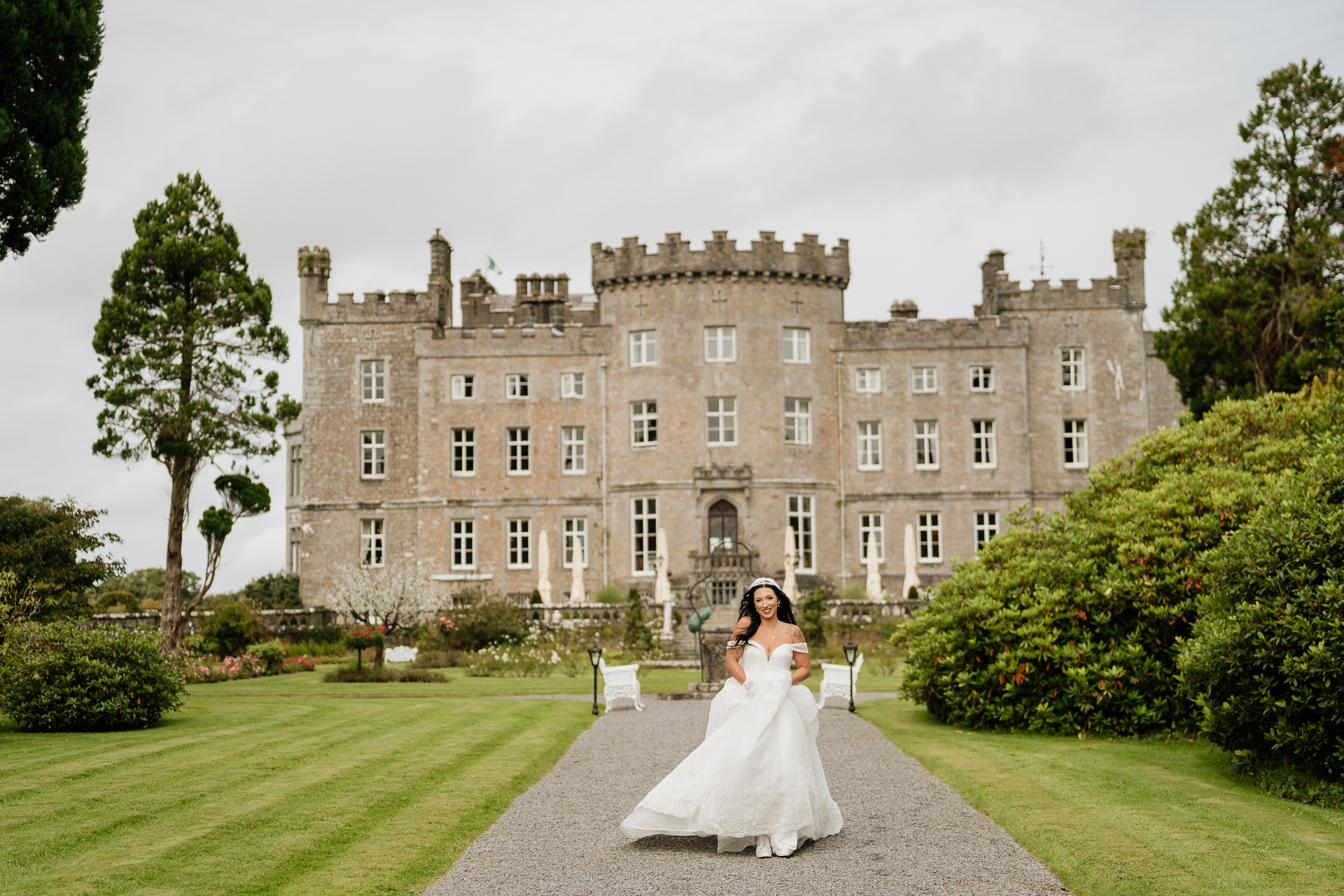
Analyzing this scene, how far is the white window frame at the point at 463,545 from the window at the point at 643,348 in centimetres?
707

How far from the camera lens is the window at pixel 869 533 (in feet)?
128

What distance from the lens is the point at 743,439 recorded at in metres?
38.2

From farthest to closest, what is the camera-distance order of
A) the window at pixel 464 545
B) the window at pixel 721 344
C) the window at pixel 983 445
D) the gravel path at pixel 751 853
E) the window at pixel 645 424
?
the window at pixel 983 445, the window at pixel 464 545, the window at pixel 645 424, the window at pixel 721 344, the gravel path at pixel 751 853

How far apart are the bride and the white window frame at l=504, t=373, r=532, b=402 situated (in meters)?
30.9

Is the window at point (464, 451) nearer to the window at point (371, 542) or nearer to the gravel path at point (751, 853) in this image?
the window at point (371, 542)

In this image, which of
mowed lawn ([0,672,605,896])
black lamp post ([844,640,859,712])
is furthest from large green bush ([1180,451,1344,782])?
black lamp post ([844,640,859,712])

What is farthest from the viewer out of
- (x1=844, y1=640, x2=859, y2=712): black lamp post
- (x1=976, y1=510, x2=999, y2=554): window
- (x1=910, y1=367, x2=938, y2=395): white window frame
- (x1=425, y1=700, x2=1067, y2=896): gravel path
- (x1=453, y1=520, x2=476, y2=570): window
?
(x1=910, y1=367, x2=938, y2=395): white window frame

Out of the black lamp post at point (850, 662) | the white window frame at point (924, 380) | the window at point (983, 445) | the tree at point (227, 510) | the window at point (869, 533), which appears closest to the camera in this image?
the black lamp post at point (850, 662)

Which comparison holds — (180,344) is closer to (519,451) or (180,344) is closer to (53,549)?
(53,549)

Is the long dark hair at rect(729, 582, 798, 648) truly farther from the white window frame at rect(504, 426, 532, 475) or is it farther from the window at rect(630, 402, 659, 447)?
the white window frame at rect(504, 426, 532, 475)

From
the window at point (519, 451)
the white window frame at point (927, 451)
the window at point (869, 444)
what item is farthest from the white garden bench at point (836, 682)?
the window at point (519, 451)

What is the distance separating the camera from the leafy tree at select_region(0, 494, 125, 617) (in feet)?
76.7

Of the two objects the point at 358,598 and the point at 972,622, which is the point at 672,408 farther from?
the point at 972,622

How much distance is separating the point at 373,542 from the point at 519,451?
17.6 feet
